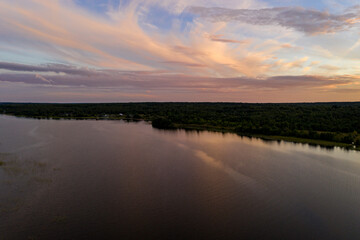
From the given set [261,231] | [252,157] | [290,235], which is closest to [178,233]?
[261,231]

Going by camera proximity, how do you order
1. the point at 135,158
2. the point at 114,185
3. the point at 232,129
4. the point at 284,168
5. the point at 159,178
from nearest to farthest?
the point at 114,185 < the point at 159,178 < the point at 284,168 < the point at 135,158 < the point at 232,129

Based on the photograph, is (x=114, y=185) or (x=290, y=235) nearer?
(x=290, y=235)

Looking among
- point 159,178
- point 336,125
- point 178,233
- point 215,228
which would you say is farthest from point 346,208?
point 336,125

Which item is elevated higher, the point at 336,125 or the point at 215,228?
the point at 336,125

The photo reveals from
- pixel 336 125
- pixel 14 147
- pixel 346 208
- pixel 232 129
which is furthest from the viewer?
pixel 232 129

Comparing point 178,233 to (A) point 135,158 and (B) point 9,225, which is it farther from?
(A) point 135,158

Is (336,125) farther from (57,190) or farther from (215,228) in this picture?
(57,190)
